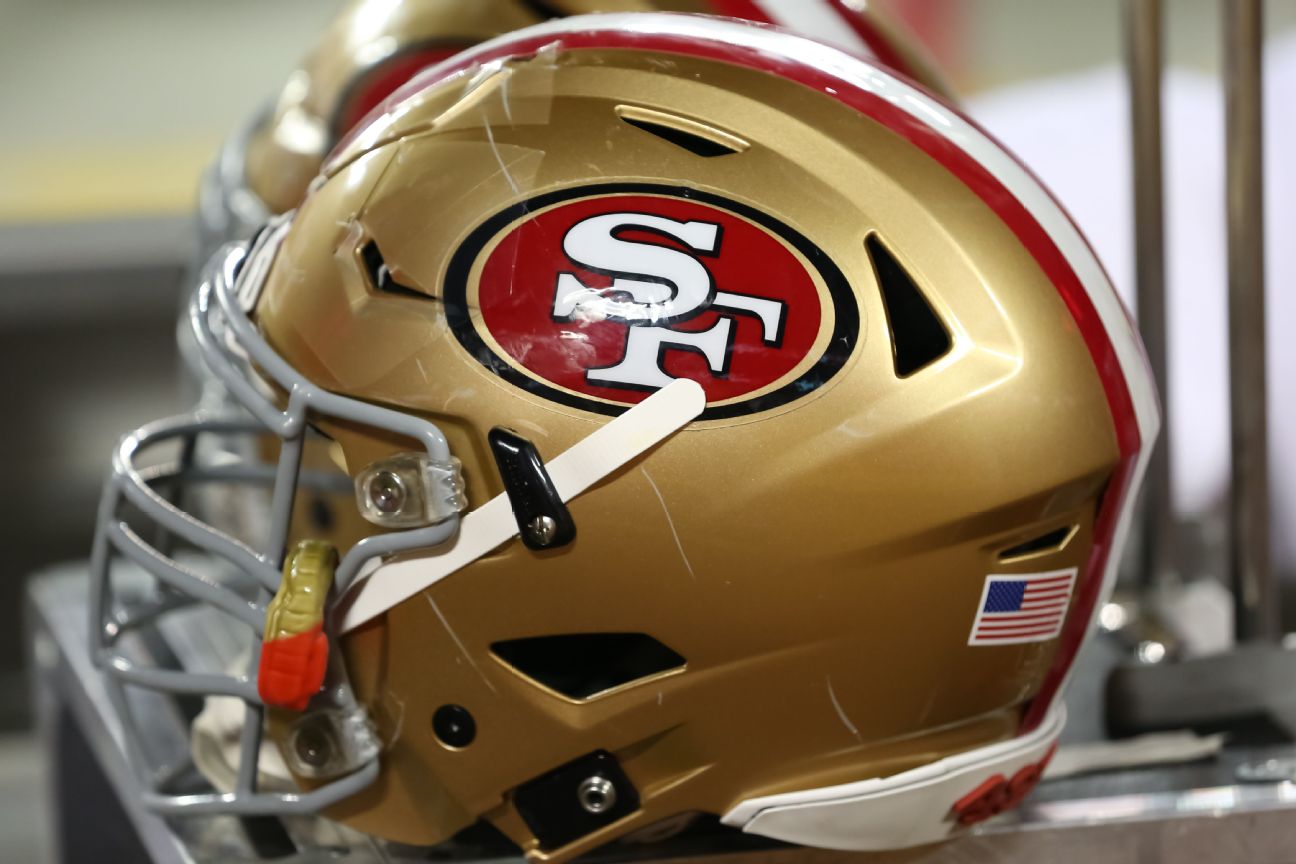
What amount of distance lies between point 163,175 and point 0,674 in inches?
53.8

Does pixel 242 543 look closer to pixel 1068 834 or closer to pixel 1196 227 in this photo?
pixel 1068 834

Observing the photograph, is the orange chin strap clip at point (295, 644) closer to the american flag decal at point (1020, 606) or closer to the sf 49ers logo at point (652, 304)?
the sf 49ers logo at point (652, 304)

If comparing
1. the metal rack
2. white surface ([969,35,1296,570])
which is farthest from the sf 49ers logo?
white surface ([969,35,1296,570])

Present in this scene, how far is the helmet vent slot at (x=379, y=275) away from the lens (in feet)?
1.95

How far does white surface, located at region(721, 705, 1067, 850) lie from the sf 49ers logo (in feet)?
0.57

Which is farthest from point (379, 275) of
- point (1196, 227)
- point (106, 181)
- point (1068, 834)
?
point (106, 181)

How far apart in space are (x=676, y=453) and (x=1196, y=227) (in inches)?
44.7

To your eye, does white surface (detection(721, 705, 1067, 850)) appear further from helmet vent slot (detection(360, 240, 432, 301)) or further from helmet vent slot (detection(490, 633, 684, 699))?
helmet vent slot (detection(360, 240, 432, 301))

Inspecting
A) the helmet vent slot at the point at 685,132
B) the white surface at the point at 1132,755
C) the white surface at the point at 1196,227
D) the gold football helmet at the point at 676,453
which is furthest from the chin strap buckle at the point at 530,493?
the white surface at the point at 1196,227

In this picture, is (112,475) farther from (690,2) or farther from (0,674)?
(0,674)

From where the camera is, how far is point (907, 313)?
0.58 meters

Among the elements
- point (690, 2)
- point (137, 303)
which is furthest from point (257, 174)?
point (137, 303)

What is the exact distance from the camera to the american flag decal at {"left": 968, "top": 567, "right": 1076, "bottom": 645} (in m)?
0.60

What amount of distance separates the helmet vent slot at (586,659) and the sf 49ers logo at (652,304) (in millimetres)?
120
